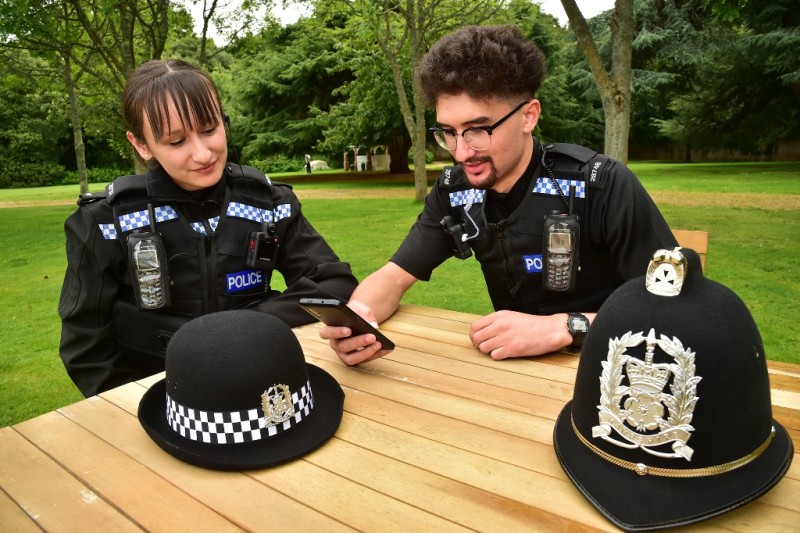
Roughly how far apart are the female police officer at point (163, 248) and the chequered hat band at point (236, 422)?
104 cm

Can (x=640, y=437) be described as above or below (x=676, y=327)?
below

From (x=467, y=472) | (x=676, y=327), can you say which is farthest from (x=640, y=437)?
(x=467, y=472)

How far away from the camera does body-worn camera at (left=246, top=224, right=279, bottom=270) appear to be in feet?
8.41

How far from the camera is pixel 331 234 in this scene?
10414 millimetres

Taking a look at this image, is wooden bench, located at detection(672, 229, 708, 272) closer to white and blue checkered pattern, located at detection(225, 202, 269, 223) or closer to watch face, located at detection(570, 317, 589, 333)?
watch face, located at detection(570, 317, 589, 333)

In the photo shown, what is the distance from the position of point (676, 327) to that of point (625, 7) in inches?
307

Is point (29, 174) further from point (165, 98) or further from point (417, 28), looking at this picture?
point (165, 98)

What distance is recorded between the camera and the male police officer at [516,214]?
230 centimetres

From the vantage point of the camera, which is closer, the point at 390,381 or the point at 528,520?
the point at 528,520

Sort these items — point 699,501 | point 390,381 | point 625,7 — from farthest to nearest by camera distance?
point 625,7 → point 390,381 → point 699,501

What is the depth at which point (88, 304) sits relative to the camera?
2.40m

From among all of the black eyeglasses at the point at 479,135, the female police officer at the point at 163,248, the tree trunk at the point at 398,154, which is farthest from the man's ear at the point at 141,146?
the tree trunk at the point at 398,154

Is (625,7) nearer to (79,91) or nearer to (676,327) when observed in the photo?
(676,327)

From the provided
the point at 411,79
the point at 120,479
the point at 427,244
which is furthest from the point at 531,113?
the point at 411,79
